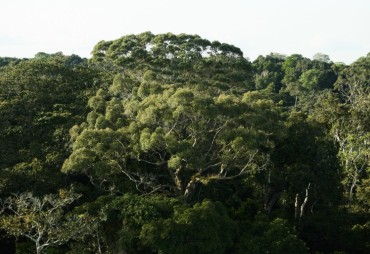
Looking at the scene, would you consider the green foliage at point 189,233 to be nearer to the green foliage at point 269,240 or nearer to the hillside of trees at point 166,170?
the hillside of trees at point 166,170

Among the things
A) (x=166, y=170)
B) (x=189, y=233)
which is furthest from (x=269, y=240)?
(x=166, y=170)

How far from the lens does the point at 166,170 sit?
2144 cm

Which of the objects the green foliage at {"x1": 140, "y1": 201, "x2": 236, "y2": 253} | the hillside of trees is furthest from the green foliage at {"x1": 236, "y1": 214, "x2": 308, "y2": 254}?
the green foliage at {"x1": 140, "y1": 201, "x2": 236, "y2": 253}

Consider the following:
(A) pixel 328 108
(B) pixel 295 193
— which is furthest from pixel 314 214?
(A) pixel 328 108

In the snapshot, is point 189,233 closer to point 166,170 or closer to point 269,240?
point 269,240

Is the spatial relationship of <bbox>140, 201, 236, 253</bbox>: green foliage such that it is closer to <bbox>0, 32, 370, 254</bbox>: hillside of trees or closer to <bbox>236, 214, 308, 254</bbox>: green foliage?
<bbox>0, 32, 370, 254</bbox>: hillside of trees

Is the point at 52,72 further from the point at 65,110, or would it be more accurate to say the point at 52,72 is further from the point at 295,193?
the point at 295,193

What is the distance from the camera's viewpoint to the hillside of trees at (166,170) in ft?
50.3

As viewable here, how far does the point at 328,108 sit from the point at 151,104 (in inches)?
536

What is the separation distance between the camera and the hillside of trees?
15.3 metres

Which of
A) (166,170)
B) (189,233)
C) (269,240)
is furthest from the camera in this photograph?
(166,170)

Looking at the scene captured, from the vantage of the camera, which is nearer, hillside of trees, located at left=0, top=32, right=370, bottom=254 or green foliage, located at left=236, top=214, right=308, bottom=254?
hillside of trees, located at left=0, top=32, right=370, bottom=254

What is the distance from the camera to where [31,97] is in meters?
23.9

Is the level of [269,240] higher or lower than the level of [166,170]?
lower
